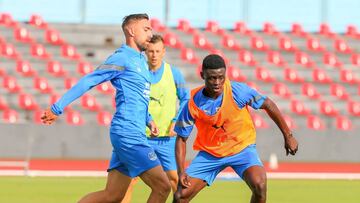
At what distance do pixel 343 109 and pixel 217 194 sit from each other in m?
16.7

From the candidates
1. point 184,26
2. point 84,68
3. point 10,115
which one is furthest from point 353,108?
point 10,115

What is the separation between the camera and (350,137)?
2903 cm

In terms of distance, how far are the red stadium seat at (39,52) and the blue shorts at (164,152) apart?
66.3ft

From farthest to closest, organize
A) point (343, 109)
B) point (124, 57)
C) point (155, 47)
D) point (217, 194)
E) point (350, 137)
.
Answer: point (343, 109)
point (350, 137)
point (217, 194)
point (155, 47)
point (124, 57)

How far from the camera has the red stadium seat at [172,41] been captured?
111 feet

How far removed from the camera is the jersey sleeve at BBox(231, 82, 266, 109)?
9.88m

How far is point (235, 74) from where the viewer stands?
3253 centimetres

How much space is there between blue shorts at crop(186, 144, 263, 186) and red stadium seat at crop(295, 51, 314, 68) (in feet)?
80.8

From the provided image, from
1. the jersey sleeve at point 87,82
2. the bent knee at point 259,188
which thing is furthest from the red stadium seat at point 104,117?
the jersey sleeve at point 87,82

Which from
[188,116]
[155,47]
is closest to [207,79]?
[188,116]

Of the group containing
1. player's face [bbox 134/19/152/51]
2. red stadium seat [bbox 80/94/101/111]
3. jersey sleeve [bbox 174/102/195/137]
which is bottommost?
red stadium seat [bbox 80/94/101/111]

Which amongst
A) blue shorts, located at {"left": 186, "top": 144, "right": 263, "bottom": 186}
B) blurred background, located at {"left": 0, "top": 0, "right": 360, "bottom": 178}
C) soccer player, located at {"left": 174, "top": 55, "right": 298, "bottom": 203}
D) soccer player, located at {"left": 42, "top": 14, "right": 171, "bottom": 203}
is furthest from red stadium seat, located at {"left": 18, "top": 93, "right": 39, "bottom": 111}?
soccer player, located at {"left": 42, "top": 14, "right": 171, "bottom": 203}

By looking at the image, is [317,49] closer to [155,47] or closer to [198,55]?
[198,55]

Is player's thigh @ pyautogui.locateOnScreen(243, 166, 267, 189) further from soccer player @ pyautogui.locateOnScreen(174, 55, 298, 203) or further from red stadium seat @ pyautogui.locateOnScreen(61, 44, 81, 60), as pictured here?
red stadium seat @ pyautogui.locateOnScreen(61, 44, 81, 60)
